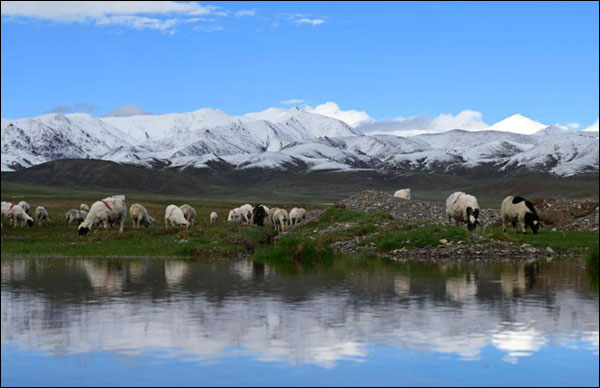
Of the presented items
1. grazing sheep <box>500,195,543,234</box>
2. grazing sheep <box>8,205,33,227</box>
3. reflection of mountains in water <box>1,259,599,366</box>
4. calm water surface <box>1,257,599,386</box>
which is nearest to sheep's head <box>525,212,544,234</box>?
grazing sheep <box>500,195,543,234</box>

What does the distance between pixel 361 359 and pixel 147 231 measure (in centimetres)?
3278

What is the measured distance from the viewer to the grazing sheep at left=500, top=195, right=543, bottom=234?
138 feet

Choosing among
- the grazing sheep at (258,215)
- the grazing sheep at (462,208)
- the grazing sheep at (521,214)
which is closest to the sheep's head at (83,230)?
the grazing sheep at (258,215)

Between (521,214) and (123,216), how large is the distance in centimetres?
2159

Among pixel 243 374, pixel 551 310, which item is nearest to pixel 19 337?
pixel 243 374

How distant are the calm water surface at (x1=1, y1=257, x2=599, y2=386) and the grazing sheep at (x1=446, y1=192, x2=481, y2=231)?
1633 centimetres

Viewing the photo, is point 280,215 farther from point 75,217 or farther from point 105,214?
point 75,217

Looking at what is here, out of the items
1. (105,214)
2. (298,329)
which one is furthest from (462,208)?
(298,329)

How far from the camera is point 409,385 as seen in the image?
11.6 meters

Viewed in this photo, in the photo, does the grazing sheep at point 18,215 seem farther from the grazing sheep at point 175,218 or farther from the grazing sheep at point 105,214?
the grazing sheep at point 105,214

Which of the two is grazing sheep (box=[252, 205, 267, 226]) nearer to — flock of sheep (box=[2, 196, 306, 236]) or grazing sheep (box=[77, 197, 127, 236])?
flock of sheep (box=[2, 196, 306, 236])

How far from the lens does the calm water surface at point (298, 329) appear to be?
40.5ft

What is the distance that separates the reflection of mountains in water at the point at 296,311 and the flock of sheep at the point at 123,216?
54.5 ft

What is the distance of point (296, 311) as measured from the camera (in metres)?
18.6
